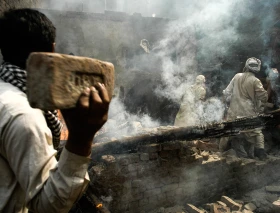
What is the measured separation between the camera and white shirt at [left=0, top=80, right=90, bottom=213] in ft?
3.65

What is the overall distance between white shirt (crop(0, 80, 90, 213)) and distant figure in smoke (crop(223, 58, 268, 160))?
23.5ft

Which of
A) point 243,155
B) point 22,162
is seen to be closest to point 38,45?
point 22,162

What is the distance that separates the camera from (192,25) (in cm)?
1249

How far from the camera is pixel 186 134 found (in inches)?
195

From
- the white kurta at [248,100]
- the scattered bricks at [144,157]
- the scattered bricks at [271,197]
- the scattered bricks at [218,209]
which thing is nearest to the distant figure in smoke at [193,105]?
the white kurta at [248,100]

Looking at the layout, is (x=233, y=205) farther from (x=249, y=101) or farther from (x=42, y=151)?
(x=42, y=151)

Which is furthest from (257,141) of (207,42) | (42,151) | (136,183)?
(42,151)

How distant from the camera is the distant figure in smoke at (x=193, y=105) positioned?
9.12 m

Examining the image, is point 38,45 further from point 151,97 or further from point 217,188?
A: point 151,97

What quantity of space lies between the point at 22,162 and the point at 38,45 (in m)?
0.66

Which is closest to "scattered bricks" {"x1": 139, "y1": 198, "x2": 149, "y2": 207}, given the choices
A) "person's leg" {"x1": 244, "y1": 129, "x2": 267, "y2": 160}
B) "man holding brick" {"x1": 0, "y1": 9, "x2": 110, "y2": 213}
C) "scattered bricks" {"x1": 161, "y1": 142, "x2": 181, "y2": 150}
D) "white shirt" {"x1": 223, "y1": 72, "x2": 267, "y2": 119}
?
"scattered bricks" {"x1": 161, "y1": 142, "x2": 181, "y2": 150}

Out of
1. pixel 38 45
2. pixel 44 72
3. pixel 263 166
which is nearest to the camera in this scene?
pixel 44 72

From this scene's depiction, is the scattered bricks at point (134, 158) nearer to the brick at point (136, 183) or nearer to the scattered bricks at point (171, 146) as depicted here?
the brick at point (136, 183)

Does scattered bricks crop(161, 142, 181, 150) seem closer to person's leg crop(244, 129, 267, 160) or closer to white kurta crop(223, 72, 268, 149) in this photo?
person's leg crop(244, 129, 267, 160)
